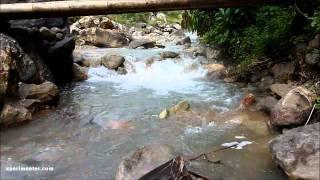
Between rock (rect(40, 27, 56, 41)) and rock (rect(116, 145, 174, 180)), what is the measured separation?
17.6 feet

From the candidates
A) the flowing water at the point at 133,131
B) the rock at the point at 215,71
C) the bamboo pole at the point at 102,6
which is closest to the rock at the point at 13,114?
the flowing water at the point at 133,131

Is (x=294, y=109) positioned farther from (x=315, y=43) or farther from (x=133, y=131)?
(x=133, y=131)

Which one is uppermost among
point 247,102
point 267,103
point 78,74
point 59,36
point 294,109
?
point 59,36

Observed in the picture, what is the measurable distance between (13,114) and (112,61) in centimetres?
486

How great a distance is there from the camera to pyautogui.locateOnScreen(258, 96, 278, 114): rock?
20.8 feet

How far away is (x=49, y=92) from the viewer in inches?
281

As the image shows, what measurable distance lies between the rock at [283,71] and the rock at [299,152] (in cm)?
293

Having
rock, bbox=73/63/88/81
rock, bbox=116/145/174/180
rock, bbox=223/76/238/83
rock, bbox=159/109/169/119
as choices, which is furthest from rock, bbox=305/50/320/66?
rock, bbox=73/63/88/81

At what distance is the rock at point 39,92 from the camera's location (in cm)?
691

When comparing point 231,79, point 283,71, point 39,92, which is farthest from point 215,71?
point 39,92

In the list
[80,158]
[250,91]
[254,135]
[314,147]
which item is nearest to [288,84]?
[250,91]

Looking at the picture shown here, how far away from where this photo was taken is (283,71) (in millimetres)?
7453

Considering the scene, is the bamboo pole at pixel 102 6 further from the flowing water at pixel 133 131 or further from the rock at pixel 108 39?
the rock at pixel 108 39

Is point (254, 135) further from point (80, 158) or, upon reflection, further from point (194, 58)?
point (194, 58)
